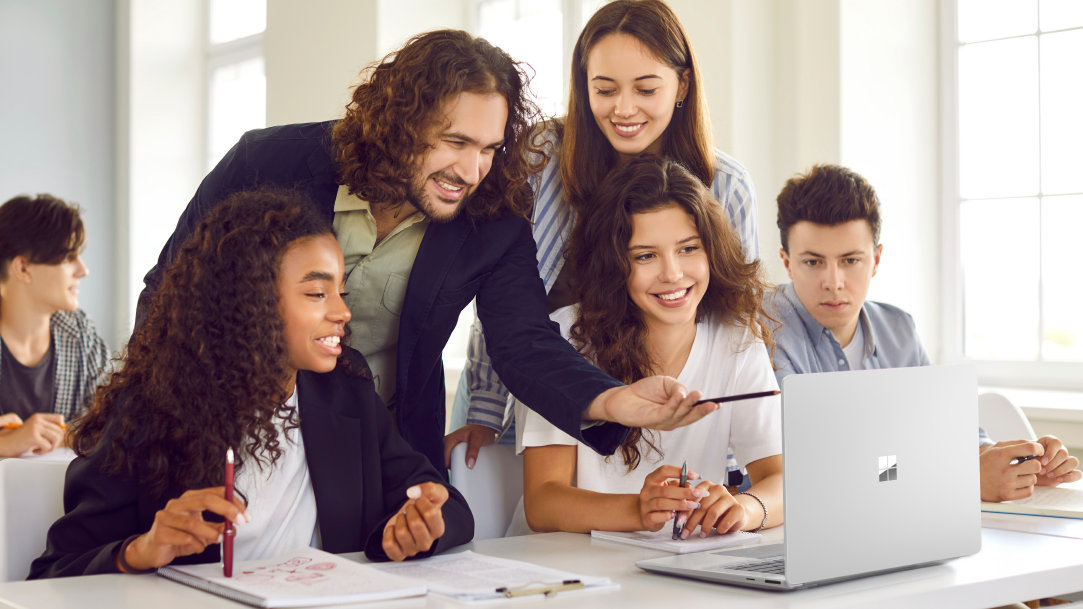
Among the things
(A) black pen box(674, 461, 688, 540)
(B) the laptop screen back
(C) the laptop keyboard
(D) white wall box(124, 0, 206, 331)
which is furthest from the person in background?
(D) white wall box(124, 0, 206, 331)

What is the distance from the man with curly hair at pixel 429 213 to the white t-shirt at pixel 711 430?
0.49ft

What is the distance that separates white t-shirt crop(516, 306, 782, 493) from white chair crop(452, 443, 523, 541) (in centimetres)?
10

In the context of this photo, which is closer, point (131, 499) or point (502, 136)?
point (131, 499)

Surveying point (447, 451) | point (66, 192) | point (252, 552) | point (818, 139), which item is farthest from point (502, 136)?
point (66, 192)

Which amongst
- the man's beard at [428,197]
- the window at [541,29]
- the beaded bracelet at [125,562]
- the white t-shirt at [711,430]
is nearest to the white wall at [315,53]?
the window at [541,29]

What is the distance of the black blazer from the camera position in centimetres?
196

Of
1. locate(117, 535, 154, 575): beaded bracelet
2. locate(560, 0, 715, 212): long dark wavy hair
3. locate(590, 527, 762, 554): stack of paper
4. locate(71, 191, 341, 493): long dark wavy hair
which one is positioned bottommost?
locate(590, 527, 762, 554): stack of paper

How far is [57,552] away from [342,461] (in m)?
0.41

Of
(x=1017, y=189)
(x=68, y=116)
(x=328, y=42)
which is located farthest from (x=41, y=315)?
(x=68, y=116)

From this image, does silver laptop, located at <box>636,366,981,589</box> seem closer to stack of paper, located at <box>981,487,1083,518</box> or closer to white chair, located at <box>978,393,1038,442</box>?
stack of paper, located at <box>981,487,1083,518</box>

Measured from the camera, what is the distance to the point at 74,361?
11.3ft

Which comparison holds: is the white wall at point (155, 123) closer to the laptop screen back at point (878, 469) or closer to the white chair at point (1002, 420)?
the white chair at point (1002, 420)

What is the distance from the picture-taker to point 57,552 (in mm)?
1478

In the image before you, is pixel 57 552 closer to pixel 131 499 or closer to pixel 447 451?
pixel 131 499
